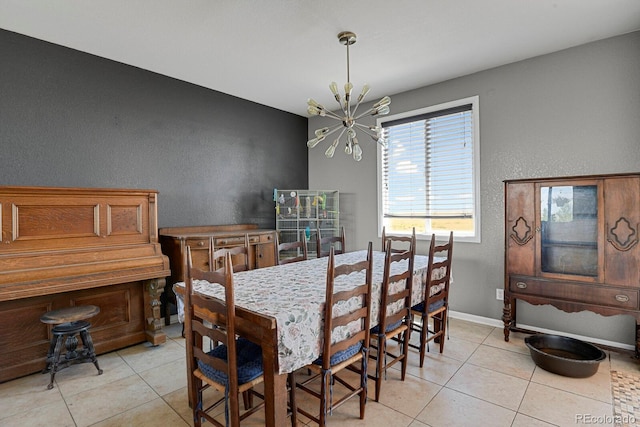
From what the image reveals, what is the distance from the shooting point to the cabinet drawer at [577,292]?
2.53 metres

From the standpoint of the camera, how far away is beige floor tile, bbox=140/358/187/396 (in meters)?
2.37

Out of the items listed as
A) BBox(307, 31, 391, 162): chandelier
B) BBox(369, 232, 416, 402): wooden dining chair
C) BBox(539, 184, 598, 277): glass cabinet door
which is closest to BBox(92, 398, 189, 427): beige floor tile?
BBox(369, 232, 416, 402): wooden dining chair

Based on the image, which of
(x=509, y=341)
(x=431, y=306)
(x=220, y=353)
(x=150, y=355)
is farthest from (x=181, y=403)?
(x=509, y=341)

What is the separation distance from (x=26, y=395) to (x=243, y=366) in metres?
1.84

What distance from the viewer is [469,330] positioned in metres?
3.39

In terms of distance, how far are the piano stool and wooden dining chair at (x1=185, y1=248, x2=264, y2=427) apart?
4.08ft

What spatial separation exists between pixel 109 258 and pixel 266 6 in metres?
2.39

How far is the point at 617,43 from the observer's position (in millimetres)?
2842

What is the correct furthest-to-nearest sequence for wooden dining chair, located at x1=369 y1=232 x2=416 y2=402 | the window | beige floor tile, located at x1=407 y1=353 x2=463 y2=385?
the window → beige floor tile, located at x1=407 y1=353 x2=463 y2=385 → wooden dining chair, located at x1=369 y1=232 x2=416 y2=402

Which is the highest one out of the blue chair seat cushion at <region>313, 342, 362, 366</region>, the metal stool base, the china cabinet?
the china cabinet

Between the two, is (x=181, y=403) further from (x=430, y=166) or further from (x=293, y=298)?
(x=430, y=166)

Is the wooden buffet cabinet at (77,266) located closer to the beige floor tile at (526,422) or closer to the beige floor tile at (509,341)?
the beige floor tile at (526,422)

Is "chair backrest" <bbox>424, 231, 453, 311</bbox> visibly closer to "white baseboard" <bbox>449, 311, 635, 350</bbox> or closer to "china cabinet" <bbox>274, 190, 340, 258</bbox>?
"white baseboard" <bbox>449, 311, 635, 350</bbox>

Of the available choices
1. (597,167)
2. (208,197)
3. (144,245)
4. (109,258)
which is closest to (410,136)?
(597,167)
